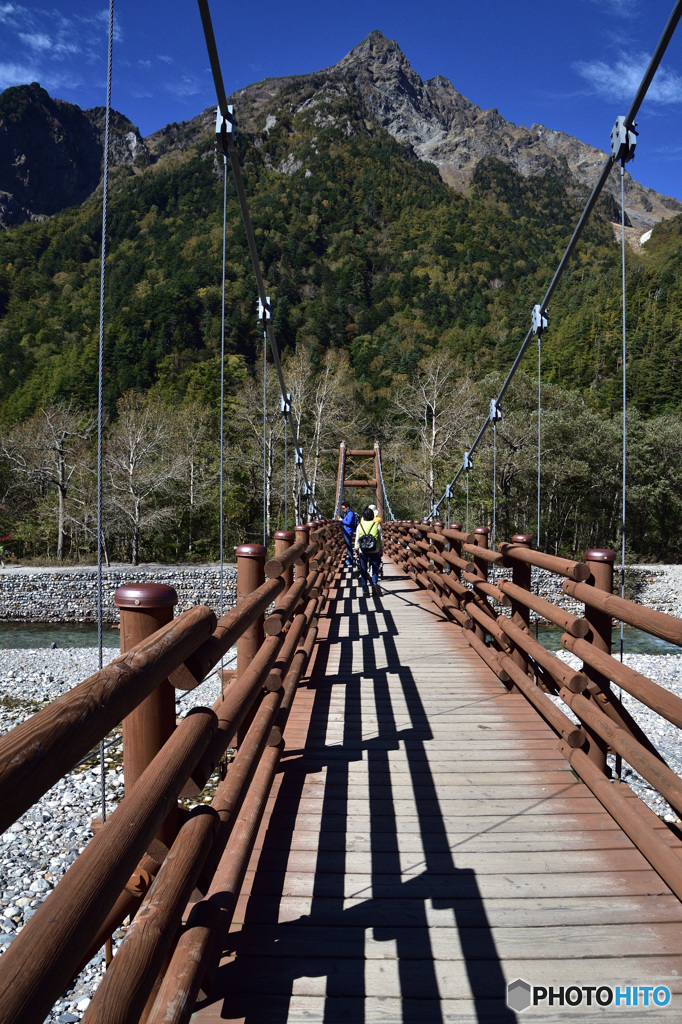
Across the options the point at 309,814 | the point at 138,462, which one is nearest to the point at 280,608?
the point at 309,814

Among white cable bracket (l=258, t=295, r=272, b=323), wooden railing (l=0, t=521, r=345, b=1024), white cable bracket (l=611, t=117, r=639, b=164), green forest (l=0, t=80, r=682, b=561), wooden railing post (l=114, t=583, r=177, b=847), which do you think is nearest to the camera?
wooden railing (l=0, t=521, r=345, b=1024)

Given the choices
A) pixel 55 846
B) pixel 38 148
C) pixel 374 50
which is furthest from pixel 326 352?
pixel 374 50

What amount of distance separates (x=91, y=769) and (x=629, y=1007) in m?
7.27

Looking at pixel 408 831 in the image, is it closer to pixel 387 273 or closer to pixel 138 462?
pixel 138 462

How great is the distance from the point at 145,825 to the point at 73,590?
2224 cm

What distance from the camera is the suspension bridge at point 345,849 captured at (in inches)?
36.5

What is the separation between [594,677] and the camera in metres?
2.57

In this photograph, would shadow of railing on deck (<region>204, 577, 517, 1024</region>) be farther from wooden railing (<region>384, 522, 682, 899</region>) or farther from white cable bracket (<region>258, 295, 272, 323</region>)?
white cable bracket (<region>258, 295, 272, 323</region>)

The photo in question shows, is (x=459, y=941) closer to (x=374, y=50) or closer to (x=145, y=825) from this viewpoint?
(x=145, y=825)

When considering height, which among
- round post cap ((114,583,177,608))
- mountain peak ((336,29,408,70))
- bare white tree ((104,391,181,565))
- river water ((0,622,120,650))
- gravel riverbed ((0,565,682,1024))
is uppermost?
mountain peak ((336,29,408,70))

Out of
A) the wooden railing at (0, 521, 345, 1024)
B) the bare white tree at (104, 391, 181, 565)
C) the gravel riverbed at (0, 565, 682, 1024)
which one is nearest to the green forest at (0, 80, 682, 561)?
the bare white tree at (104, 391, 181, 565)

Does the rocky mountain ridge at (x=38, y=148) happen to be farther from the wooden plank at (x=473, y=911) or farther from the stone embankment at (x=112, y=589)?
the wooden plank at (x=473, y=911)

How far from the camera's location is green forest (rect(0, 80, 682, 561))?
26.2m

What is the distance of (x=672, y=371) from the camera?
36562 mm
